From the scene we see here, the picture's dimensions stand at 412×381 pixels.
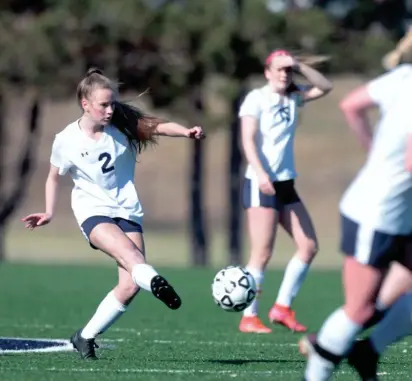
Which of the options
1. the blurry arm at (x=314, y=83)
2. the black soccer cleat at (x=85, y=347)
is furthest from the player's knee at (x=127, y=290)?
the blurry arm at (x=314, y=83)

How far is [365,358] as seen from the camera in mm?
7000

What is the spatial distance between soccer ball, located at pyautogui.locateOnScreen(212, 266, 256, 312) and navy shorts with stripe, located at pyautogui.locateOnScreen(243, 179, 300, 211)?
1753 millimetres

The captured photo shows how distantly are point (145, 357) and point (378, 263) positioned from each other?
121 inches

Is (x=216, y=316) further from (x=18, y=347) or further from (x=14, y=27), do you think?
(x=14, y=27)

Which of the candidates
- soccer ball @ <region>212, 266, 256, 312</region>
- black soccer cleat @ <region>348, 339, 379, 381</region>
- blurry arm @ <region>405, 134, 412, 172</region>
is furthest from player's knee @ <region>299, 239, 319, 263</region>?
blurry arm @ <region>405, 134, 412, 172</region>

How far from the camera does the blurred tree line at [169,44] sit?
26.9 metres

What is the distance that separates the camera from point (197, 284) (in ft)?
61.5

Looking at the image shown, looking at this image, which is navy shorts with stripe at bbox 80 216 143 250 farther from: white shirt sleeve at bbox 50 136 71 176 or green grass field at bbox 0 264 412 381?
green grass field at bbox 0 264 412 381

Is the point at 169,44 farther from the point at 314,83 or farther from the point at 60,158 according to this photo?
the point at 60,158

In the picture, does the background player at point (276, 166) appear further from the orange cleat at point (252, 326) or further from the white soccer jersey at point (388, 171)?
the white soccer jersey at point (388, 171)

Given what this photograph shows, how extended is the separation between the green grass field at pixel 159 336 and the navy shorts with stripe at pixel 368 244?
1.50 m

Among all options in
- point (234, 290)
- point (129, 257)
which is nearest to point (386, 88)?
point (129, 257)

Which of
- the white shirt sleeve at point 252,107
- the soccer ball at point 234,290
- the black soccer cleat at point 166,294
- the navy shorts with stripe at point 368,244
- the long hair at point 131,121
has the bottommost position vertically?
the soccer ball at point 234,290

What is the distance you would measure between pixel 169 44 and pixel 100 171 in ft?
61.9
